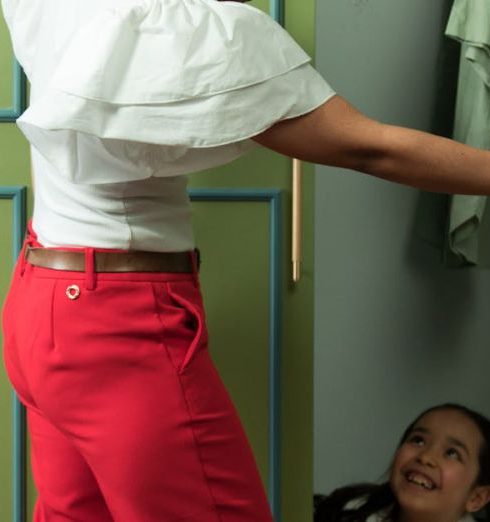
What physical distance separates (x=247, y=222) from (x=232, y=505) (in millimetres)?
612

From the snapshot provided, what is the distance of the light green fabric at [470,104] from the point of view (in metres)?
1.64

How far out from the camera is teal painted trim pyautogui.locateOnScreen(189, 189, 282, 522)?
4.98ft

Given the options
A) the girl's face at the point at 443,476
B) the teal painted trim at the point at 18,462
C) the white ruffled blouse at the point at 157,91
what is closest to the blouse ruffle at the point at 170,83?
the white ruffled blouse at the point at 157,91

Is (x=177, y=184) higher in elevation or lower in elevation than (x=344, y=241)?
higher

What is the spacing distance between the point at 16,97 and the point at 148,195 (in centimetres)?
57

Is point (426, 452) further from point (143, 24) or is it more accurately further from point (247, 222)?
point (143, 24)

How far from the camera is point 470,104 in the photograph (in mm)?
1714

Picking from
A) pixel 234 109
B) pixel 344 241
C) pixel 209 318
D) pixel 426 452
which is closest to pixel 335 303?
pixel 344 241

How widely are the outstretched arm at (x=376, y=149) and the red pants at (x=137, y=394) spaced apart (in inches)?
9.3

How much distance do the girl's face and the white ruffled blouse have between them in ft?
3.75

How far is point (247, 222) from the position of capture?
60.4 inches

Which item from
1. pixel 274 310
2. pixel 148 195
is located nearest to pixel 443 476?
pixel 274 310

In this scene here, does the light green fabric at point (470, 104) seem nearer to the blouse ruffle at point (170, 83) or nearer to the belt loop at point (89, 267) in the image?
the blouse ruffle at point (170, 83)

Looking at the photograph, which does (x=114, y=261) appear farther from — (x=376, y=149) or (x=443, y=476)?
(x=443, y=476)
